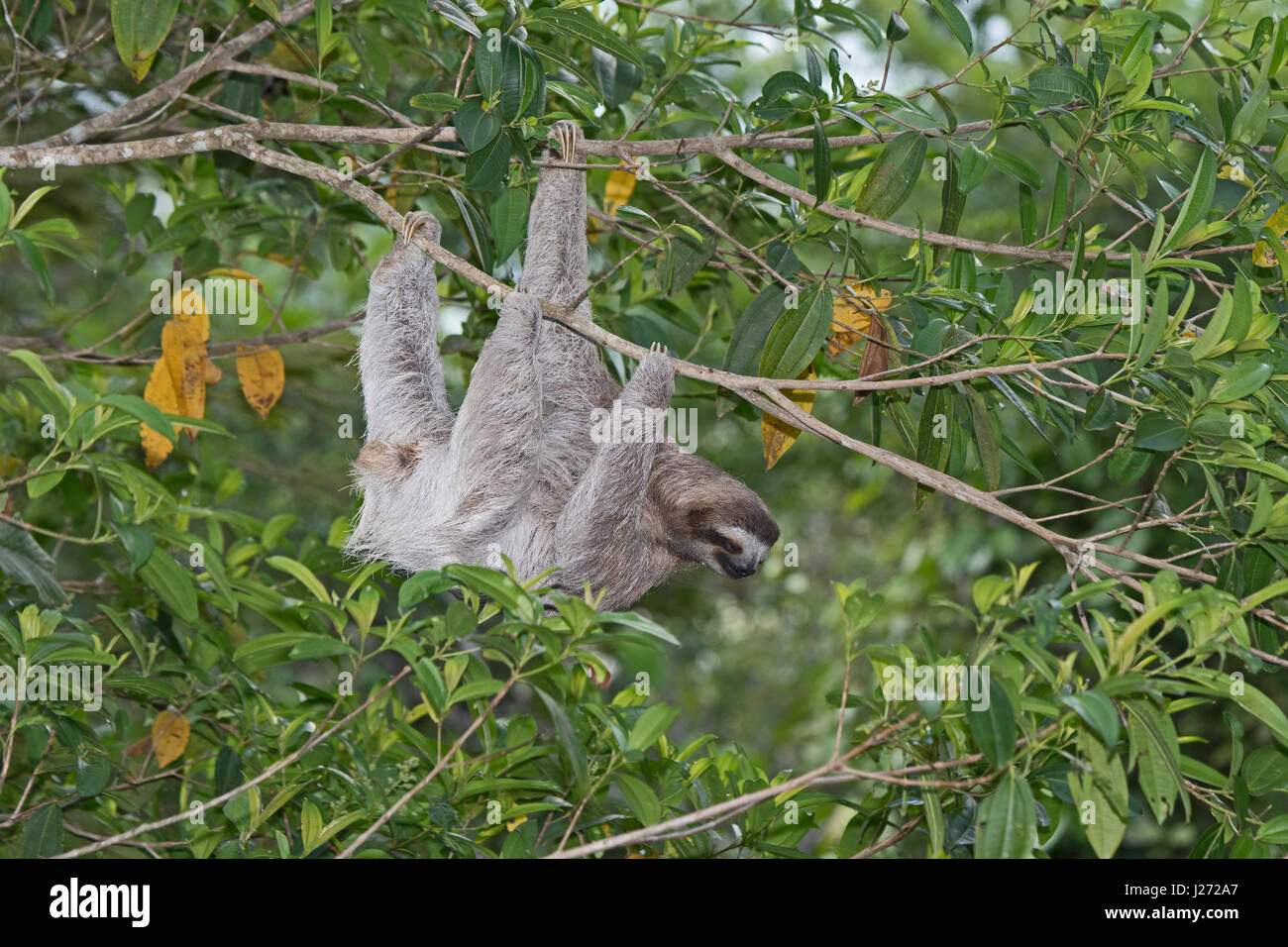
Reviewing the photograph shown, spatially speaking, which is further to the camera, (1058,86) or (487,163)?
(1058,86)

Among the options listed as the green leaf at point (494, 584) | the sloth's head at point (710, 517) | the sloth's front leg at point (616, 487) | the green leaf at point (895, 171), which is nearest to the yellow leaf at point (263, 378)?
the sloth's front leg at point (616, 487)

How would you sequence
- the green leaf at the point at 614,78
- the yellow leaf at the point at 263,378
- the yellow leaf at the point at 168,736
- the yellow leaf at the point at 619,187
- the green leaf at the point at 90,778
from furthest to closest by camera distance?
1. the yellow leaf at the point at 619,187
2. the yellow leaf at the point at 263,378
3. the green leaf at the point at 614,78
4. the yellow leaf at the point at 168,736
5. the green leaf at the point at 90,778

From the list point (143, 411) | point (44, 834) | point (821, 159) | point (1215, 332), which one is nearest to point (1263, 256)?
point (1215, 332)

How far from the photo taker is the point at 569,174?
406 cm

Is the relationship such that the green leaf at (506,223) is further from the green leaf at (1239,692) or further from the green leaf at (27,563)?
the green leaf at (1239,692)

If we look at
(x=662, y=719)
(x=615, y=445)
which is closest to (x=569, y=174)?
(x=615, y=445)

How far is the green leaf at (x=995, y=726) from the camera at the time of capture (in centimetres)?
233

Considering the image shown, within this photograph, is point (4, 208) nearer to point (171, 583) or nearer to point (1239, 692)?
point (171, 583)

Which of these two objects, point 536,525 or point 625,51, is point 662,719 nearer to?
point 536,525

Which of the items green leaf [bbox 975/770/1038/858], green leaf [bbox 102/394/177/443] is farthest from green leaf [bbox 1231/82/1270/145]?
green leaf [bbox 102/394/177/443]

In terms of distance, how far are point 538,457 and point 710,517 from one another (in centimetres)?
74

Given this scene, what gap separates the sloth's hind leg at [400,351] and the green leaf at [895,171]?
5.43 ft

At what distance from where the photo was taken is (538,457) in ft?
13.0

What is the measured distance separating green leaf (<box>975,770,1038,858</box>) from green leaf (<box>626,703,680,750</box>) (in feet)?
3.47
